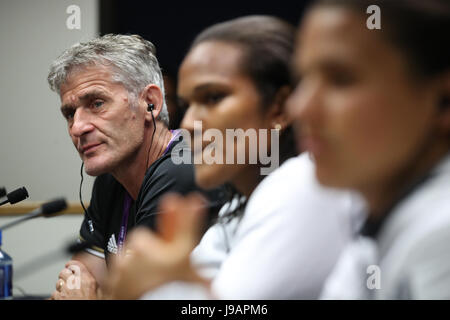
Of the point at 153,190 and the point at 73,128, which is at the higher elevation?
the point at 73,128

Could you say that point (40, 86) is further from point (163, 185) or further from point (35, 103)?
point (163, 185)

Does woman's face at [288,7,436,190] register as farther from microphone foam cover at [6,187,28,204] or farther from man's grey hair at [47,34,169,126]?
man's grey hair at [47,34,169,126]

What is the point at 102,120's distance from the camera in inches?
49.9

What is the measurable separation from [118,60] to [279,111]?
624 millimetres

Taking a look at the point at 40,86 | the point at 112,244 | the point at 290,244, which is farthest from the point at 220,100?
the point at 40,86

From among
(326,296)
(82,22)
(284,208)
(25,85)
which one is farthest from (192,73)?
(25,85)

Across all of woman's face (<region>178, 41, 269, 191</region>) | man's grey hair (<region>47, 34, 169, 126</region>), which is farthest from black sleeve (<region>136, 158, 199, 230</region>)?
woman's face (<region>178, 41, 269, 191</region>)

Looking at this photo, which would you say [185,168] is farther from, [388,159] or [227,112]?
[388,159]

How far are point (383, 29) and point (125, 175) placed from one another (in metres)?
0.91

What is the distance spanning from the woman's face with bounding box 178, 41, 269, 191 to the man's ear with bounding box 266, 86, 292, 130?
1cm

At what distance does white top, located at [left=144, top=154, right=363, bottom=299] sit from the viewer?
2.11 feet

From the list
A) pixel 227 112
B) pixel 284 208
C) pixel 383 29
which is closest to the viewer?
pixel 383 29

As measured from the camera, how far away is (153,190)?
46.1 inches

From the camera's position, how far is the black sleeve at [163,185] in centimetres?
114
